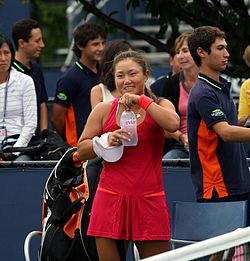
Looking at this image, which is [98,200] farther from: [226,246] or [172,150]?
[172,150]

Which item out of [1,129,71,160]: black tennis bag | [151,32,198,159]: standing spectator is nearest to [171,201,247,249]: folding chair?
[151,32,198,159]: standing spectator

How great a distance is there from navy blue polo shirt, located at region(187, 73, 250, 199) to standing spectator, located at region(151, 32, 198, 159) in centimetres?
154

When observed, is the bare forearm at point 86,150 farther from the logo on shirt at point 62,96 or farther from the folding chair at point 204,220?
the logo on shirt at point 62,96

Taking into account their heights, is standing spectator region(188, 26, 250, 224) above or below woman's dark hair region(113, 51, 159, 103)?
below

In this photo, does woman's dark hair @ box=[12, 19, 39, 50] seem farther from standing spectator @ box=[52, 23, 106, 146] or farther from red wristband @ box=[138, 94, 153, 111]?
red wristband @ box=[138, 94, 153, 111]

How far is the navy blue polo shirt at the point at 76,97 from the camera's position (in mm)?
9672

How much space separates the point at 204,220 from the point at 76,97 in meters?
3.04

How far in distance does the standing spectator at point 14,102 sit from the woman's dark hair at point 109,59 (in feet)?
3.71

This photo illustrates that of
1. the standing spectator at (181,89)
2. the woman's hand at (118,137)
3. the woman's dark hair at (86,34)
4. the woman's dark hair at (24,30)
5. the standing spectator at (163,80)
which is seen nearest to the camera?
the woman's hand at (118,137)

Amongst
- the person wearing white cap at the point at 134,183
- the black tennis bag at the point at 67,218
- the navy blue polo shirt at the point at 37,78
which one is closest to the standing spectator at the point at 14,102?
the navy blue polo shirt at the point at 37,78

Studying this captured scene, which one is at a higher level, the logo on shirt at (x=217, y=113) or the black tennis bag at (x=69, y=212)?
Answer: the logo on shirt at (x=217, y=113)

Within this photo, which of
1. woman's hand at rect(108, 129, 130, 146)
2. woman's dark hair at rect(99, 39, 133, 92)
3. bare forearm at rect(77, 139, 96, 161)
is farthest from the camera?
woman's dark hair at rect(99, 39, 133, 92)

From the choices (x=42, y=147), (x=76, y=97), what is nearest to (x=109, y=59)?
(x=42, y=147)

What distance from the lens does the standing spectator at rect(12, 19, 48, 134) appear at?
9859 mm
